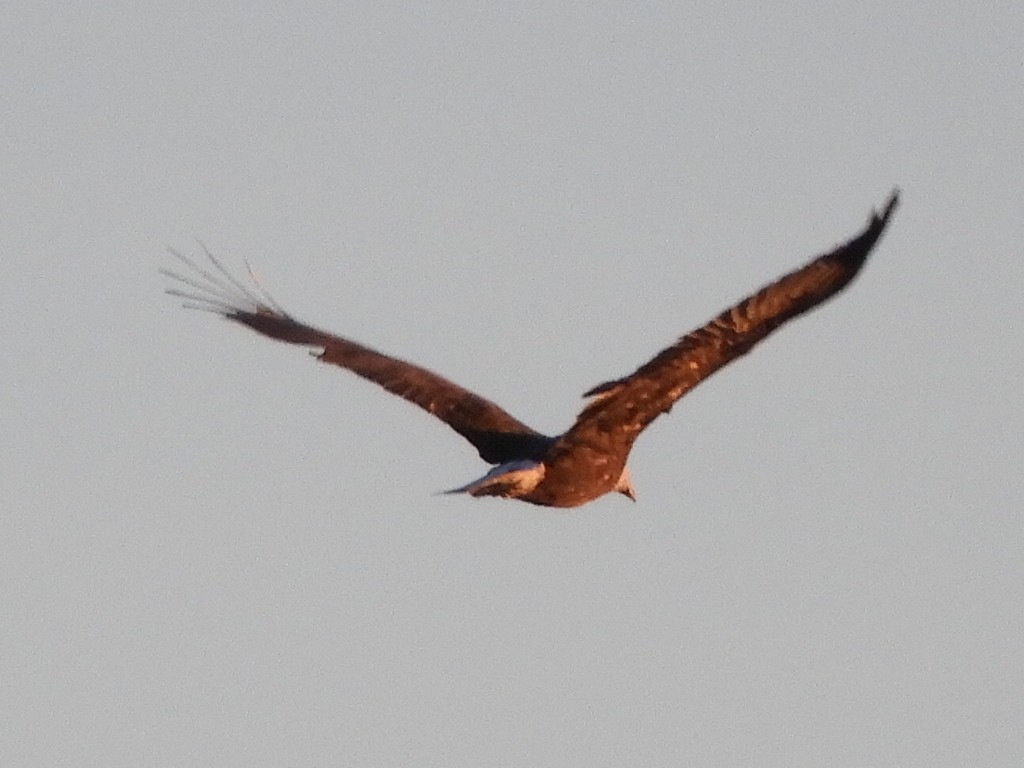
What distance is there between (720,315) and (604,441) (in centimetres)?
166

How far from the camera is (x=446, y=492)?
13703 mm

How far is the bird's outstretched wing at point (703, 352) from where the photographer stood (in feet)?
42.6

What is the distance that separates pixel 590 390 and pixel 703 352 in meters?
0.63

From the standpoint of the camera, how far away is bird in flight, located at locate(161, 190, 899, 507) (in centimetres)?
1312

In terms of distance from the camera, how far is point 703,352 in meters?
13.6

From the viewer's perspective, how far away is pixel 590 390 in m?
13.7

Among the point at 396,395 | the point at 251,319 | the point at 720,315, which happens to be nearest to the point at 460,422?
the point at 396,395

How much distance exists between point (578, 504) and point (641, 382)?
131 cm

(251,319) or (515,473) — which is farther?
(251,319)

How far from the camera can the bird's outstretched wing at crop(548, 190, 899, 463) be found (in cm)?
1299

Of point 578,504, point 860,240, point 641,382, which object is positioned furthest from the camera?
point 578,504

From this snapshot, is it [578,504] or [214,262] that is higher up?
[214,262]

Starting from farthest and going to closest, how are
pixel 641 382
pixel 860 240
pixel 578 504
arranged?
pixel 578 504 → pixel 641 382 → pixel 860 240

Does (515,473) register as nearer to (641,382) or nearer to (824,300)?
(641,382)
